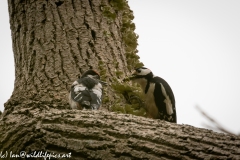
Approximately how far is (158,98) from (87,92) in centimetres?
96

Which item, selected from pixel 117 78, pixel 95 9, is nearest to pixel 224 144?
pixel 117 78

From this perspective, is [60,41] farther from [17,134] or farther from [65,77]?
[17,134]

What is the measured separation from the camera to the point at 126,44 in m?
4.19

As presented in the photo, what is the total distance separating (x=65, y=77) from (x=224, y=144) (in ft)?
6.16

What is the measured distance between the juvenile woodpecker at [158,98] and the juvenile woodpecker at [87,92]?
1.92 ft

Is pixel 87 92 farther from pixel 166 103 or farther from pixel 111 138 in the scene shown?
pixel 111 138

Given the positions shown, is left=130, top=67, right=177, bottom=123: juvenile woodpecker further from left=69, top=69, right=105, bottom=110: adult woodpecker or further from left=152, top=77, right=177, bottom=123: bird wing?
left=69, top=69, right=105, bottom=110: adult woodpecker

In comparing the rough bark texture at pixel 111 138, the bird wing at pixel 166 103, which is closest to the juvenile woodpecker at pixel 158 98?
the bird wing at pixel 166 103

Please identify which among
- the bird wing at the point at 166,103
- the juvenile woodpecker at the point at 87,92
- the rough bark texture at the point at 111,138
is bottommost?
the rough bark texture at the point at 111,138

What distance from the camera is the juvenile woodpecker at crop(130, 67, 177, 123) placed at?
4148 mm

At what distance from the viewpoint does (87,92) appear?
3.67m

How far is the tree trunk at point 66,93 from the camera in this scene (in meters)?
2.09

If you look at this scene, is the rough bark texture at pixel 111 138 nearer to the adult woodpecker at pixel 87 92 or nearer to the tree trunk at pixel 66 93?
the tree trunk at pixel 66 93

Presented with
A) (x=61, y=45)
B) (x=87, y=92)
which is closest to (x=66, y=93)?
(x=87, y=92)
